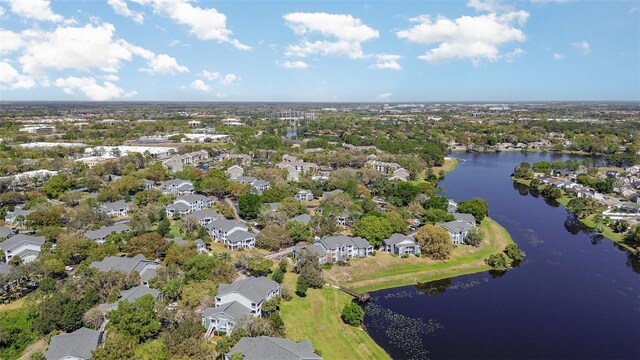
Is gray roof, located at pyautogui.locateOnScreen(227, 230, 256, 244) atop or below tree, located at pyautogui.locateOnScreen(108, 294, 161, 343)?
below

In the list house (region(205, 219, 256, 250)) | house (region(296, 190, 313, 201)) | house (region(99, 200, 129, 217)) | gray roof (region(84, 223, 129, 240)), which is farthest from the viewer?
house (region(296, 190, 313, 201))

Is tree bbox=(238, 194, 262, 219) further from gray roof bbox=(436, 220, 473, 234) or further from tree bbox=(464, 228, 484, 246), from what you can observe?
tree bbox=(464, 228, 484, 246)

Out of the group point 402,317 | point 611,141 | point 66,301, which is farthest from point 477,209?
point 611,141

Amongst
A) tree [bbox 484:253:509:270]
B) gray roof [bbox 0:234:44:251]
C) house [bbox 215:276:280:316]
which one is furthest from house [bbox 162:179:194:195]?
tree [bbox 484:253:509:270]

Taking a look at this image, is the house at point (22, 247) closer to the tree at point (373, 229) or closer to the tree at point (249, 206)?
the tree at point (249, 206)

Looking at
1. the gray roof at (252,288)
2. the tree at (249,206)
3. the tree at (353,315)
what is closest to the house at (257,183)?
the tree at (249,206)
